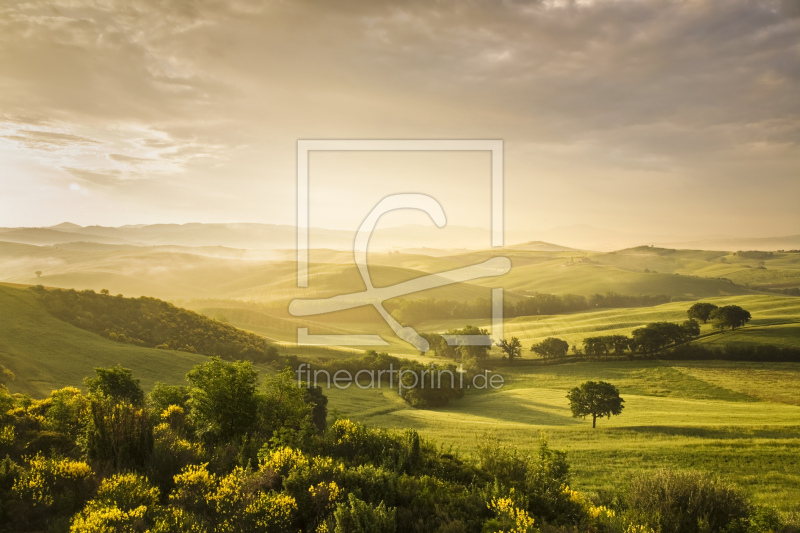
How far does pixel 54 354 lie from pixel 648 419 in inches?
2375

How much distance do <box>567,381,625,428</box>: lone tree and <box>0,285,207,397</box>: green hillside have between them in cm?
4110

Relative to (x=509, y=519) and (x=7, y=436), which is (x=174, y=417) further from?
(x=509, y=519)

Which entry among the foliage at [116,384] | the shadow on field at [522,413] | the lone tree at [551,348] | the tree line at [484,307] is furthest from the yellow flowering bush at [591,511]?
the tree line at [484,307]

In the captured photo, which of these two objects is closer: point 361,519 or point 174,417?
Result: point 361,519

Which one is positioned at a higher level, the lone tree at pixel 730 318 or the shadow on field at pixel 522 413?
the lone tree at pixel 730 318

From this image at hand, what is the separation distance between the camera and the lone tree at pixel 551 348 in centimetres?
7612

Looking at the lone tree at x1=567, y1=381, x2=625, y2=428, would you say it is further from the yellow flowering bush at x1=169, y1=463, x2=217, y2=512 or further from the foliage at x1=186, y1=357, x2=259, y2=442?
the yellow flowering bush at x1=169, y1=463, x2=217, y2=512

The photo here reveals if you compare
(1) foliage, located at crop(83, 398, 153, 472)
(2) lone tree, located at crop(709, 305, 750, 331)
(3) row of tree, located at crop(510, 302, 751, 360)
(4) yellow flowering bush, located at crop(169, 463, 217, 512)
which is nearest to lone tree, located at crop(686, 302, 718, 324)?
(3) row of tree, located at crop(510, 302, 751, 360)

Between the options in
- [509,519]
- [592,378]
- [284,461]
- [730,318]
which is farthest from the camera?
[730,318]

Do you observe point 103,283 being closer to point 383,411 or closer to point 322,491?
point 383,411

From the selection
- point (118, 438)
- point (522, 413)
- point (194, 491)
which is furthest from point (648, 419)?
point (118, 438)

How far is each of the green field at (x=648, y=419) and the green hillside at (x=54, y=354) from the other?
19.5m

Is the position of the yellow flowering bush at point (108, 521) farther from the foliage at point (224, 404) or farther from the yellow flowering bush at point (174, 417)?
the yellow flowering bush at point (174, 417)

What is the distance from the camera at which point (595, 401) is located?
4319 centimetres
